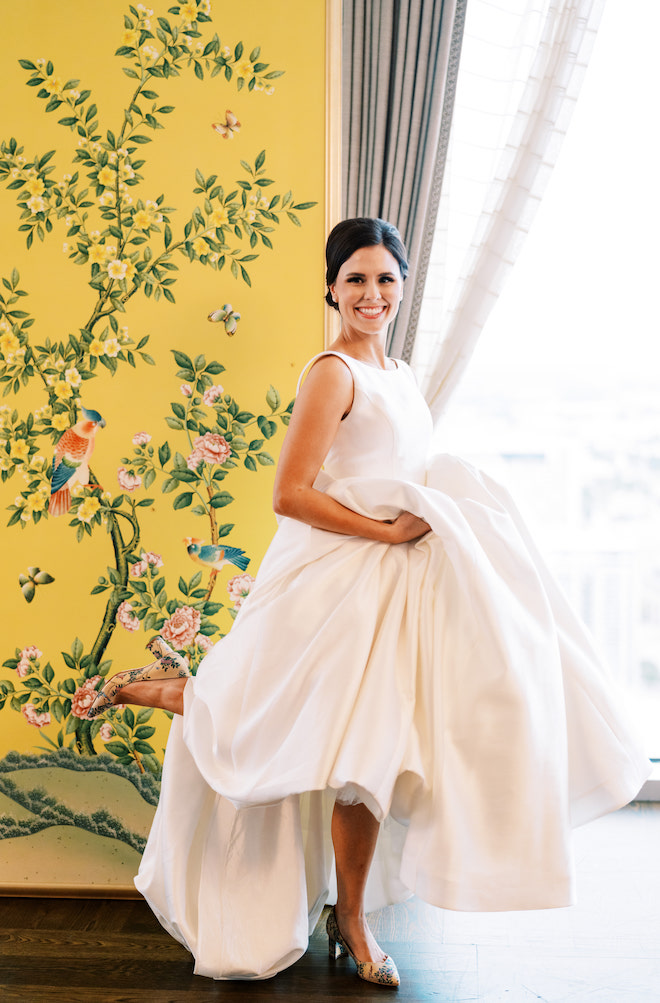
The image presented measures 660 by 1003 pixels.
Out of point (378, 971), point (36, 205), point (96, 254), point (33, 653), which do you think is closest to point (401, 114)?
point (96, 254)

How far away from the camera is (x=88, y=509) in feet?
Answer: 7.82

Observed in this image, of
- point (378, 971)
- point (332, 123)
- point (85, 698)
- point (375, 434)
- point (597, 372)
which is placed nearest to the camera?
point (378, 971)

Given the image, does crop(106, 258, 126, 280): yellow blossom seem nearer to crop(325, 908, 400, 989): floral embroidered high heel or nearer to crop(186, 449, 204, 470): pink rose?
crop(186, 449, 204, 470): pink rose

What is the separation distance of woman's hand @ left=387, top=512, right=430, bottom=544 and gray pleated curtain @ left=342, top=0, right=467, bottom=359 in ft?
2.34

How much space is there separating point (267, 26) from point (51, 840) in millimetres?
2372

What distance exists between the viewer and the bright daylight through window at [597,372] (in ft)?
9.09

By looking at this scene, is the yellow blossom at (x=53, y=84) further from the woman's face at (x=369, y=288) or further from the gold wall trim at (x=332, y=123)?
the woman's face at (x=369, y=288)

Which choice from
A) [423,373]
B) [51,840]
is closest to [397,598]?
[423,373]

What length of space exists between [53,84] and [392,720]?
197cm

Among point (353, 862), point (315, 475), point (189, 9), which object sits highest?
point (189, 9)

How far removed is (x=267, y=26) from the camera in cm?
231

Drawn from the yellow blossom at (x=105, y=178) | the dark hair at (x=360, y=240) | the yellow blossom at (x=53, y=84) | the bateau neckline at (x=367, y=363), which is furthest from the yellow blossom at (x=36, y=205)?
the bateau neckline at (x=367, y=363)

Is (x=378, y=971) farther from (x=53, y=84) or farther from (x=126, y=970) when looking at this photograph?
(x=53, y=84)

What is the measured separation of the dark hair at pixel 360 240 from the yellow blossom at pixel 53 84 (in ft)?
3.11
